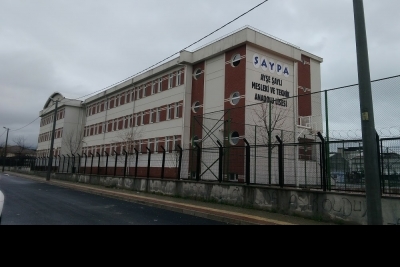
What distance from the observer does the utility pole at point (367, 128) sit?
21.4 feet

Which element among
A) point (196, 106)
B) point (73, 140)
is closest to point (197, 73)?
point (196, 106)

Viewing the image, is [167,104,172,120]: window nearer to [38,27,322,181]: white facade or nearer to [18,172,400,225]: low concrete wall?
[38,27,322,181]: white facade

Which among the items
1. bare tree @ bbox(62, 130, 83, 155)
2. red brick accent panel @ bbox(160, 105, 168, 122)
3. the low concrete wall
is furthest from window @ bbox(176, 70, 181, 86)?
bare tree @ bbox(62, 130, 83, 155)

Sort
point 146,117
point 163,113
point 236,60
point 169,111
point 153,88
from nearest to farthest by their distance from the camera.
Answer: point 236,60 < point 169,111 < point 163,113 < point 153,88 < point 146,117

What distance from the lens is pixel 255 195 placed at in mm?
12258

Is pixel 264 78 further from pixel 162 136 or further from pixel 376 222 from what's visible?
pixel 376 222

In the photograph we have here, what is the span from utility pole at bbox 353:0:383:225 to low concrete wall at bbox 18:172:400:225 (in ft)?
8.14

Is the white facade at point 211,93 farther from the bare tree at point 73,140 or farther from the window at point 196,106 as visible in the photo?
the bare tree at point 73,140

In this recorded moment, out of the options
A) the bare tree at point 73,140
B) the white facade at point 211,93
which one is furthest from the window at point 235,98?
the bare tree at point 73,140

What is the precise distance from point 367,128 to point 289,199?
4.81m

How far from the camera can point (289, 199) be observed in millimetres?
11016

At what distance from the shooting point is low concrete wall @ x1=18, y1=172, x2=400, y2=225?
9094mm

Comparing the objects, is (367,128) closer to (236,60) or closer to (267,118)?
(267,118)
